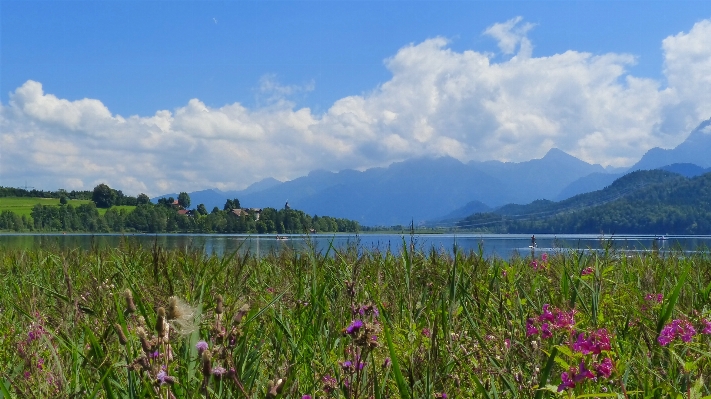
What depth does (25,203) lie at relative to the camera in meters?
137

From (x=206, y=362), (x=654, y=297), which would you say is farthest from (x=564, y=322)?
(x=654, y=297)

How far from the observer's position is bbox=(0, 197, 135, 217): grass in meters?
127

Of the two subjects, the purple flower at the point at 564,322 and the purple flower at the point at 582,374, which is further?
the purple flower at the point at 564,322

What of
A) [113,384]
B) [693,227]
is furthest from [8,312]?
[693,227]

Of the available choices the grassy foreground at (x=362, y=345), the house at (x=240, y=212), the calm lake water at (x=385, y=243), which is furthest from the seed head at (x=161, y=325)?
the house at (x=240, y=212)

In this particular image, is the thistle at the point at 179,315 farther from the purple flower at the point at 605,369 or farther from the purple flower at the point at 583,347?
the purple flower at the point at 605,369

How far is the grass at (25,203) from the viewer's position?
12729 cm

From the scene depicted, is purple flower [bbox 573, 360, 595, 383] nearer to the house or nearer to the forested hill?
the house

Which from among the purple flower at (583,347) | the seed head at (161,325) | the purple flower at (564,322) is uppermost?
the seed head at (161,325)

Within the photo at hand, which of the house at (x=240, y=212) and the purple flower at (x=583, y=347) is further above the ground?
the house at (x=240, y=212)

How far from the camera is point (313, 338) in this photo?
3.15 meters

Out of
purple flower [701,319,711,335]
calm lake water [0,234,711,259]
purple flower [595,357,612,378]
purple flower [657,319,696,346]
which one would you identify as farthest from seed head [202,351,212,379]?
purple flower [701,319,711,335]

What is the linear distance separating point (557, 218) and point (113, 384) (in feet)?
534

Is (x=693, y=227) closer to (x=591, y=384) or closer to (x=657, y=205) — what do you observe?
(x=657, y=205)
